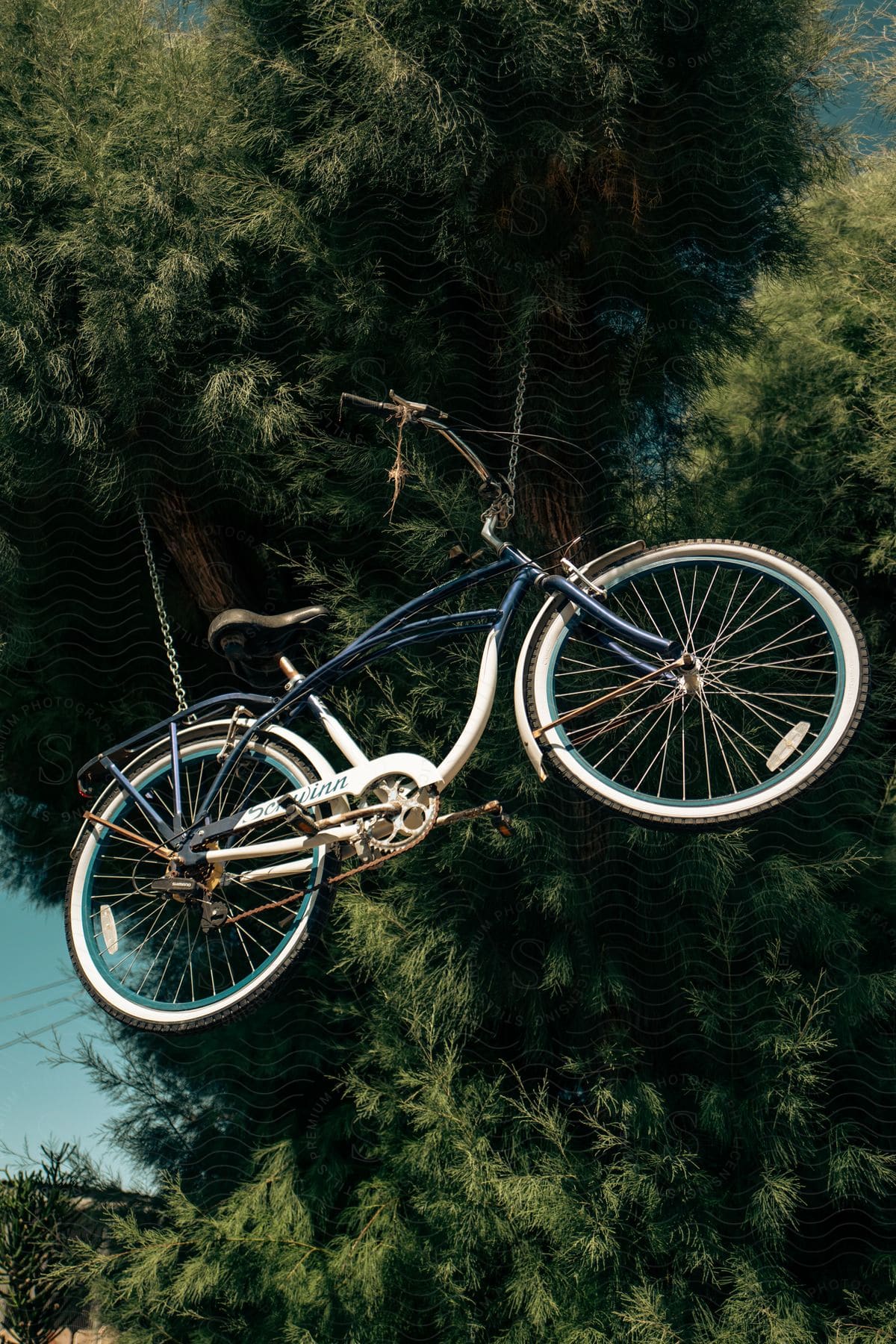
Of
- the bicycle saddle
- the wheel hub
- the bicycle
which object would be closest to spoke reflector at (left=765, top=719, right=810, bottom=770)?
the bicycle

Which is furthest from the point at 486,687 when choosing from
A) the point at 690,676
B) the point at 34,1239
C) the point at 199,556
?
the point at 34,1239

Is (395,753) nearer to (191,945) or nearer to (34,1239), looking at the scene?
(191,945)

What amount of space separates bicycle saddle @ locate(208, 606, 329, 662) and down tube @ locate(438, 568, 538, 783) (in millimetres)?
593

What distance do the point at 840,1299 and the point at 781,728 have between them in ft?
7.04

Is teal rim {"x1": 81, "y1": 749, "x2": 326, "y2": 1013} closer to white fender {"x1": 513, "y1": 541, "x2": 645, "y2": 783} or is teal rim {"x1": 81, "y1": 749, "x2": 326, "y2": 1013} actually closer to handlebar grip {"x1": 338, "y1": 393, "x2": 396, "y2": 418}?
white fender {"x1": 513, "y1": 541, "x2": 645, "y2": 783}

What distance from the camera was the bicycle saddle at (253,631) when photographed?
9.53ft

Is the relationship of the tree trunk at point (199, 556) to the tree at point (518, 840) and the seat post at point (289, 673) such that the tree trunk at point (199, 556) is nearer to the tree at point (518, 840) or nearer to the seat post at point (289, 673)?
the tree at point (518, 840)

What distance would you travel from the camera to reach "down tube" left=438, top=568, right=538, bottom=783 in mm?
2389

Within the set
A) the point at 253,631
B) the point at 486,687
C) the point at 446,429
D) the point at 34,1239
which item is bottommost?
the point at 34,1239

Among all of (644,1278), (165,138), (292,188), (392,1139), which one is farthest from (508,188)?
(644,1278)

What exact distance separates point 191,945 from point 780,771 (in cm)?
143

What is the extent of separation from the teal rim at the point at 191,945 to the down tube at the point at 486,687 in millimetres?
A: 380

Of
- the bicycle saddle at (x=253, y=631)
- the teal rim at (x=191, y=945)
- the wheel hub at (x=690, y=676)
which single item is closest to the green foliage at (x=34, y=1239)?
the teal rim at (x=191, y=945)

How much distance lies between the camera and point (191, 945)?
2.71 meters
